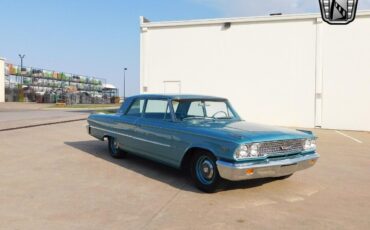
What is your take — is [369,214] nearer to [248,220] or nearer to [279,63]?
[248,220]

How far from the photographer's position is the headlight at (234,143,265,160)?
5289mm

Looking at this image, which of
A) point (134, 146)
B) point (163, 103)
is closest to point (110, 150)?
point (134, 146)

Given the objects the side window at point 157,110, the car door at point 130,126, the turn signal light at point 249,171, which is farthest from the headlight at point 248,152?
the car door at point 130,126

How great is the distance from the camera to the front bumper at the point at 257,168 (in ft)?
17.3

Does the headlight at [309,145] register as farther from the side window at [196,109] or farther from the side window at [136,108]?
the side window at [136,108]

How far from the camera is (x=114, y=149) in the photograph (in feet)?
27.2

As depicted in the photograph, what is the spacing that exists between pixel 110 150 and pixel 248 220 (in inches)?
180

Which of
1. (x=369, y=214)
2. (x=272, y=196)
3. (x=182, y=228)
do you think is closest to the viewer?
(x=182, y=228)

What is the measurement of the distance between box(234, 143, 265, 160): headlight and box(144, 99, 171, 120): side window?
1804 millimetres

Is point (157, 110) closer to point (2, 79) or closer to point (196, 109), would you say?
point (196, 109)

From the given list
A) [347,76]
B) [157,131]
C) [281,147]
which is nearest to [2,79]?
[347,76]

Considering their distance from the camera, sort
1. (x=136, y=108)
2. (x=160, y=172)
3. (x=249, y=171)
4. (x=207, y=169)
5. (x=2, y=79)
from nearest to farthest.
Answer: (x=249, y=171) → (x=207, y=169) → (x=160, y=172) → (x=136, y=108) → (x=2, y=79)

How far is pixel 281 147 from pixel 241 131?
2.07 feet

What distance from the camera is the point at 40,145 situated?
33.0 ft
